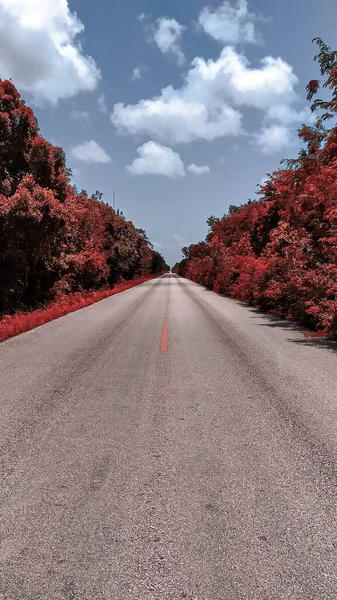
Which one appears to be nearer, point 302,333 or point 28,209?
point 302,333

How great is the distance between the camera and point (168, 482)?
2965 millimetres

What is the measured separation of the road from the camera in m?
2.04

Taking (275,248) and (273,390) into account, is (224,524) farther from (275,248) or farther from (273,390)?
(275,248)

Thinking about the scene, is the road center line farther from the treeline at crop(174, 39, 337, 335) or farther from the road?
the treeline at crop(174, 39, 337, 335)

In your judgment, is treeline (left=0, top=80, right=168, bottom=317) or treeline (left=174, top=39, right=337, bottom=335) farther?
treeline (left=0, top=80, right=168, bottom=317)

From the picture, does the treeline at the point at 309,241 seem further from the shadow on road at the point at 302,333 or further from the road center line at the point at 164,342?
the road center line at the point at 164,342

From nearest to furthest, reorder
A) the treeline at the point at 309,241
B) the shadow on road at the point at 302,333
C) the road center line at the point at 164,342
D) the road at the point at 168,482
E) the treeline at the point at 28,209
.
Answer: the road at the point at 168,482 < the road center line at the point at 164,342 < the shadow on road at the point at 302,333 < the treeline at the point at 309,241 < the treeline at the point at 28,209

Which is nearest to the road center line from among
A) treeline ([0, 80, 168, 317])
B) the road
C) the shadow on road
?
the road

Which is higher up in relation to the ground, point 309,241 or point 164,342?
point 309,241

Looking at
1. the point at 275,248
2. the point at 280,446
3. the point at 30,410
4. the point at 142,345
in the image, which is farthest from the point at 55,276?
the point at 280,446

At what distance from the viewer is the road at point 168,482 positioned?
204 cm

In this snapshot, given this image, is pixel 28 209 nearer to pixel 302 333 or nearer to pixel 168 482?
pixel 302 333

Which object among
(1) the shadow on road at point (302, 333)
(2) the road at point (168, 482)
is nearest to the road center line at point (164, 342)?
(2) the road at point (168, 482)

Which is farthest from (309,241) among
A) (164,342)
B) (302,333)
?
(164,342)
